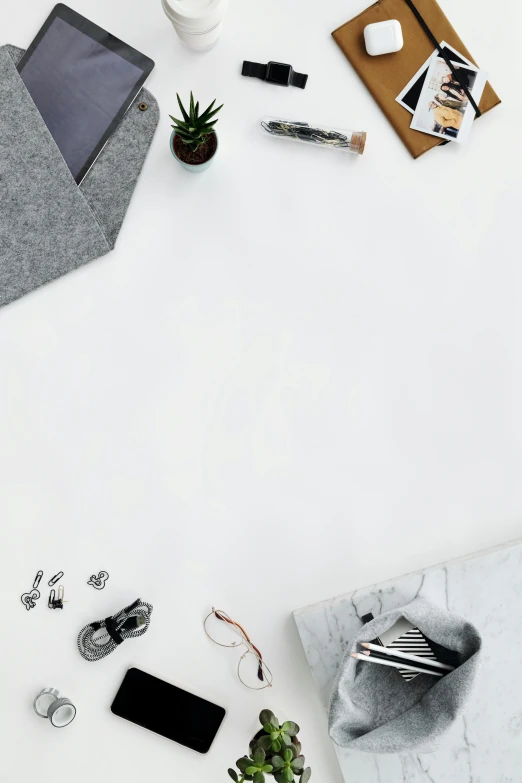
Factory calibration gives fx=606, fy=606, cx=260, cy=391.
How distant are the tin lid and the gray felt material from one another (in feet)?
2.75

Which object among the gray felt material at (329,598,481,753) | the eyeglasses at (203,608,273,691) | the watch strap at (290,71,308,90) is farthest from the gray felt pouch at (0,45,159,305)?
the gray felt material at (329,598,481,753)

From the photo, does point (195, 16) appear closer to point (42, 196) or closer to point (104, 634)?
point (42, 196)

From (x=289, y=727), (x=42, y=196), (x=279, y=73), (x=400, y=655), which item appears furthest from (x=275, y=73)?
(x=289, y=727)

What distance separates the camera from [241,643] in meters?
0.92

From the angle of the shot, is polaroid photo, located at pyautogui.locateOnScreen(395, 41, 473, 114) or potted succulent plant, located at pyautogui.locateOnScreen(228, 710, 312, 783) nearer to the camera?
potted succulent plant, located at pyautogui.locateOnScreen(228, 710, 312, 783)

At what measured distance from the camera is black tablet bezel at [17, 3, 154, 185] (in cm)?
92

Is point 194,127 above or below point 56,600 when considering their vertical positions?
above

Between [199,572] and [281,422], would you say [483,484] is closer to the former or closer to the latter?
[281,422]

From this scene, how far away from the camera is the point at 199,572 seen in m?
0.92

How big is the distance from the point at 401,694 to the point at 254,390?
467mm

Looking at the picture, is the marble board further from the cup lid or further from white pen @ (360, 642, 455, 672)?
the cup lid

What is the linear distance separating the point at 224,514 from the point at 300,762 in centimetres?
34


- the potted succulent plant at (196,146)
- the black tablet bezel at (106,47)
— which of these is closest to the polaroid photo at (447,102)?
the potted succulent plant at (196,146)

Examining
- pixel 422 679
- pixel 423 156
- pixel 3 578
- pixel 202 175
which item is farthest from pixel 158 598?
pixel 423 156
